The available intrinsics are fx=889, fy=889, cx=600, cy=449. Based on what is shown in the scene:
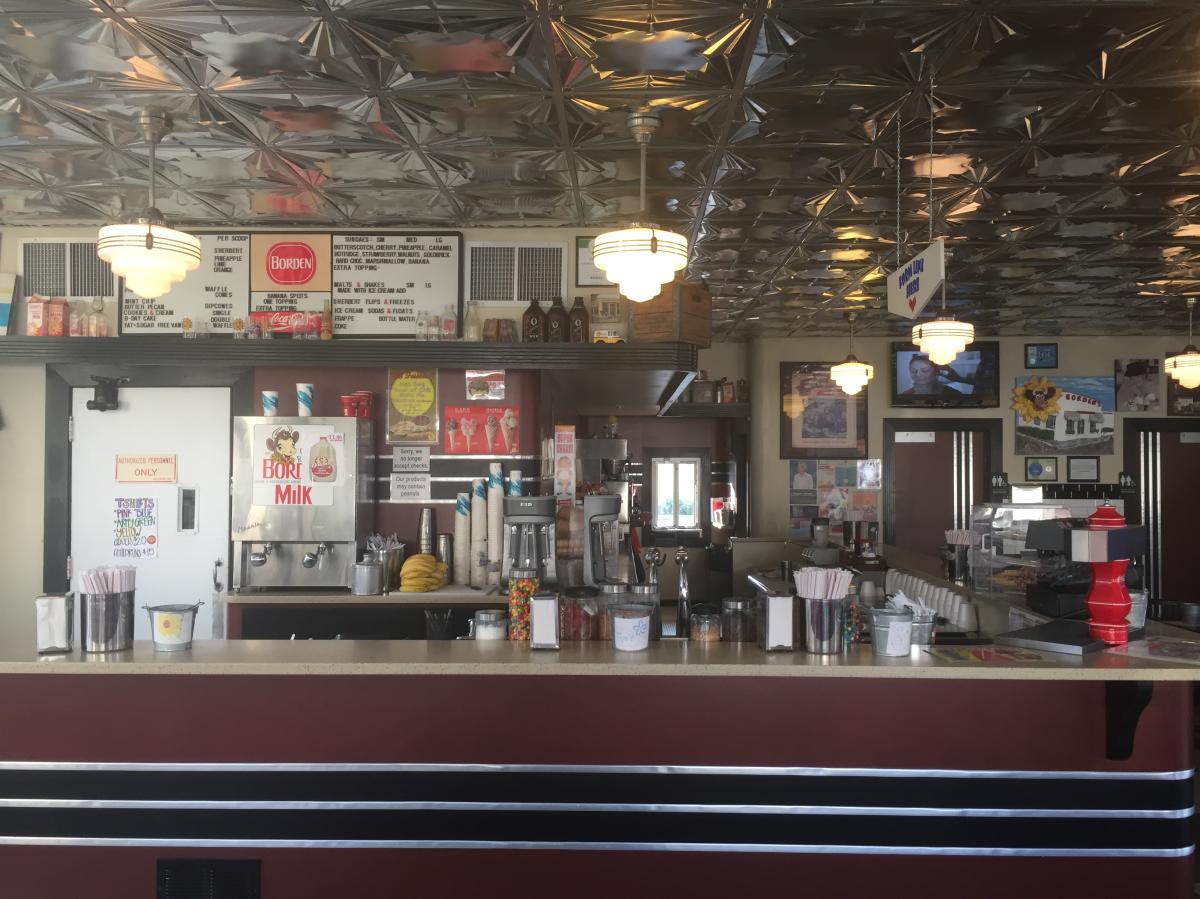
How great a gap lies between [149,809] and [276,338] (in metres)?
3.25

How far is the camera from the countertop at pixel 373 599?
17.4 feet

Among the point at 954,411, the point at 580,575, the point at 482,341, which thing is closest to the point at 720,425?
the point at 954,411

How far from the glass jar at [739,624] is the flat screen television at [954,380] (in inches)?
308

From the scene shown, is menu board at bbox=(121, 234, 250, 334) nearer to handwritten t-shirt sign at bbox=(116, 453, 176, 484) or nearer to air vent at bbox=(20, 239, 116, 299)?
air vent at bbox=(20, 239, 116, 299)

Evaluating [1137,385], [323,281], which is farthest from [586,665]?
[1137,385]

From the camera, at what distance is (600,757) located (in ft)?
10.1

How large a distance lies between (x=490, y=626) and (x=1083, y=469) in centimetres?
922

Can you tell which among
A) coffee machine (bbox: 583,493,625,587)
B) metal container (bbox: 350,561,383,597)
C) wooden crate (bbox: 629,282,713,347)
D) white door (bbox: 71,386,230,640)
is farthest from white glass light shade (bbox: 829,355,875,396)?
white door (bbox: 71,386,230,640)

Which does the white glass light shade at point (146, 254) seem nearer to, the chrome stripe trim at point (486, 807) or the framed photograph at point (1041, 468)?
the chrome stripe trim at point (486, 807)

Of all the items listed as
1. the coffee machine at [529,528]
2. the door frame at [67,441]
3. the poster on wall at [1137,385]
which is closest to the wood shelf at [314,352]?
the door frame at [67,441]

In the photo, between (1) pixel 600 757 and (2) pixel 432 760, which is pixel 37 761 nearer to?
(2) pixel 432 760

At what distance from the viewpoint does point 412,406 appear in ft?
19.2

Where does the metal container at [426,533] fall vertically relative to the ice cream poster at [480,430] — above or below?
below

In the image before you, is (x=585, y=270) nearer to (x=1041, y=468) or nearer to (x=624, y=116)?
(x=624, y=116)
